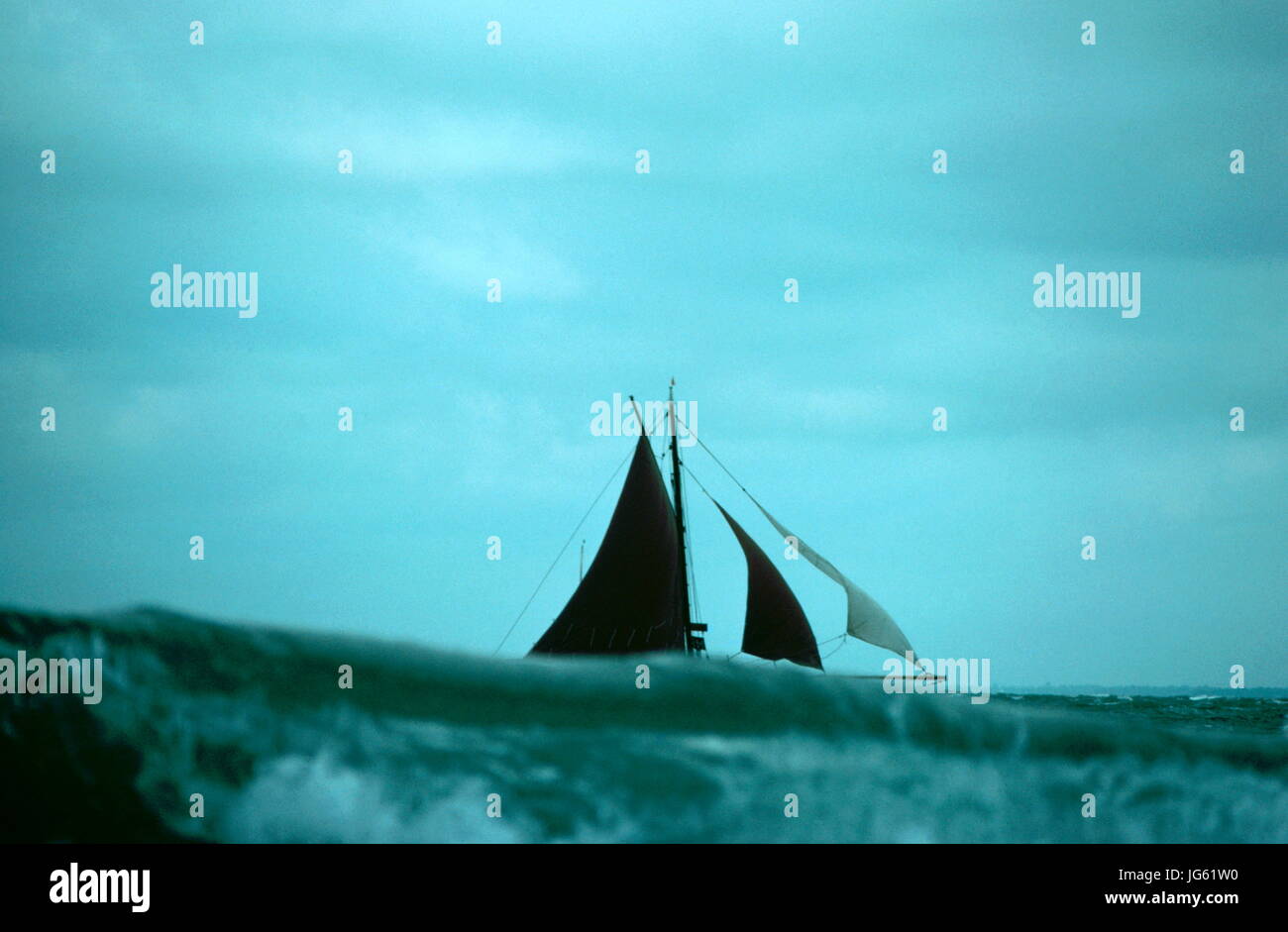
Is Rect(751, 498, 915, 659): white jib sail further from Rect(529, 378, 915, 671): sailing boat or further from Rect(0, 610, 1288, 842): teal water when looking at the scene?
Rect(0, 610, 1288, 842): teal water

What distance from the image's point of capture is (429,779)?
22125mm

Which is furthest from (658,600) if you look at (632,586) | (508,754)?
(508,754)

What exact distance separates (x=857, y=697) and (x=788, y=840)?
17.4 ft

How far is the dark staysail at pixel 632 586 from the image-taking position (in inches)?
1412

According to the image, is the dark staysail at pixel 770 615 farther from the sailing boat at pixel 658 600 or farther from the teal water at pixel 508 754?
the teal water at pixel 508 754

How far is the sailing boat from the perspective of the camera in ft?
119

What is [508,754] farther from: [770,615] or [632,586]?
[770,615]

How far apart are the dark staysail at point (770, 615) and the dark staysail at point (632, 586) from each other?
2.14 metres

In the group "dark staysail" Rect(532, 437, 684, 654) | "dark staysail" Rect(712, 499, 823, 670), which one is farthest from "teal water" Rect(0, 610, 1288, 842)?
"dark staysail" Rect(712, 499, 823, 670)

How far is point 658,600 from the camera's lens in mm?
38062

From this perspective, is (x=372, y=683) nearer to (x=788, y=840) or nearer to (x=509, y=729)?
(x=509, y=729)
